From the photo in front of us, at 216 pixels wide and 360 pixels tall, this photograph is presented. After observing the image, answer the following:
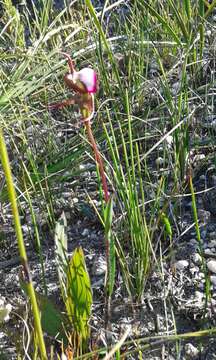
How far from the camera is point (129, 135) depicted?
114cm

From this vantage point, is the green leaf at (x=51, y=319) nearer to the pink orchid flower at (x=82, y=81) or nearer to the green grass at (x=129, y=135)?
the green grass at (x=129, y=135)

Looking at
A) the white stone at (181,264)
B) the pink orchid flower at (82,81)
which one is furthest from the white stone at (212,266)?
the pink orchid flower at (82,81)

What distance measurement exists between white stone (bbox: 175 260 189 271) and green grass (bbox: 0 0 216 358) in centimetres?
2

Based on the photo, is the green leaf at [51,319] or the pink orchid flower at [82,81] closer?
the pink orchid flower at [82,81]

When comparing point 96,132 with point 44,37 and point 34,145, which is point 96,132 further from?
point 44,37

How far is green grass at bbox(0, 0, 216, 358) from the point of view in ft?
3.84

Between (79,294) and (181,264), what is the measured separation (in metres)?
0.27

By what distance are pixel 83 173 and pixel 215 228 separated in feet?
1.18

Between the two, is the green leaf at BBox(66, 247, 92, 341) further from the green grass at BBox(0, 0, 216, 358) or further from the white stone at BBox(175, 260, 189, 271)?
the white stone at BBox(175, 260, 189, 271)

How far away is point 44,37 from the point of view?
172 centimetres

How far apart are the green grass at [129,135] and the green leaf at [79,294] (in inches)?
3.7

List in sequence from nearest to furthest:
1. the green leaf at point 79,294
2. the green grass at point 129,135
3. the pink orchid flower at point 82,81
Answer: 1. the pink orchid flower at point 82,81
2. the green leaf at point 79,294
3. the green grass at point 129,135

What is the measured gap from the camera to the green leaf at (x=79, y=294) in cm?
101

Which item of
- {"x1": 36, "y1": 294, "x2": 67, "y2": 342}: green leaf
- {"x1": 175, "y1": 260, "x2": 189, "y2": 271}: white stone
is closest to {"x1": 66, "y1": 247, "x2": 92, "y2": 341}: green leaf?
{"x1": 36, "y1": 294, "x2": 67, "y2": 342}: green leaf
